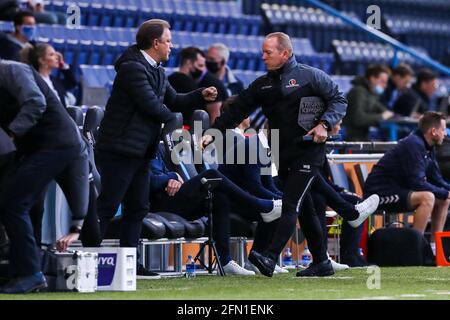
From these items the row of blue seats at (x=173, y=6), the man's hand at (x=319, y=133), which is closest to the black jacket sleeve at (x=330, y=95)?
the man's hand at (x=319, y=133)

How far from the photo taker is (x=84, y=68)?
1421cm

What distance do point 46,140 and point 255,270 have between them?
305cm

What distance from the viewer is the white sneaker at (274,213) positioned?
31.9 ft

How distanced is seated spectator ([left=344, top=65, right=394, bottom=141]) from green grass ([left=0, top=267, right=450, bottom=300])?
515cm

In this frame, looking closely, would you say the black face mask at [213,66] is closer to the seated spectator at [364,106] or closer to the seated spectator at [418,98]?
the seated spectator at [364,106]

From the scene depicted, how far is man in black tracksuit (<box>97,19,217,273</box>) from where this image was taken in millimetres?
8500

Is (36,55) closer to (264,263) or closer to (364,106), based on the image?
(264,263)

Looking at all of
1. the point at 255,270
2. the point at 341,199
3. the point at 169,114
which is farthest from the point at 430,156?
the point at 169,114

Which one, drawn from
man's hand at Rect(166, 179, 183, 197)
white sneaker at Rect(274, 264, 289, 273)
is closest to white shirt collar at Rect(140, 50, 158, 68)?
man's hand at Rect(166, 179, 183, 197)

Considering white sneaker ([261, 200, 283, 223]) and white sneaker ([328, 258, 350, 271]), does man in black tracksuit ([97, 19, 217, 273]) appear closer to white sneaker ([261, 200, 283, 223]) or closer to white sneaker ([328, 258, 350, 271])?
white sneaker ([261, 200, 283, 223])

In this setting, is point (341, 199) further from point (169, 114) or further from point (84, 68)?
point (84, 68)

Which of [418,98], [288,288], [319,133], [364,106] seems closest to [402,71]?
[418,98]

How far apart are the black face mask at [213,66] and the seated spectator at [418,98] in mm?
3562

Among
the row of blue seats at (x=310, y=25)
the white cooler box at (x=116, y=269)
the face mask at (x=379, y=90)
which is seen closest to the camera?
the white cooler box at (x=116, y=269)
